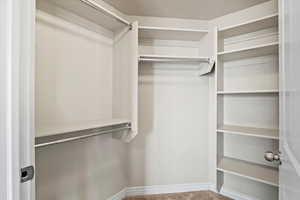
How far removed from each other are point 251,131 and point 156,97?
1.10 m

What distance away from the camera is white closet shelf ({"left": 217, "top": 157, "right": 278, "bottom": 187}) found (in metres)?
1.94

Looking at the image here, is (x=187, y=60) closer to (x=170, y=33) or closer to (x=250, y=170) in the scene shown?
(x=170, y=33)

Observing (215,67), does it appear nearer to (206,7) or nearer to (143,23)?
(206,7)

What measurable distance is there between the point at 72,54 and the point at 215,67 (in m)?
1.48

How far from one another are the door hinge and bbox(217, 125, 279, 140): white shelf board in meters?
1.85

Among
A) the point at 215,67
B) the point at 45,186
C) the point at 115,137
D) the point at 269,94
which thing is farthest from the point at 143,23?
the point at 45,186

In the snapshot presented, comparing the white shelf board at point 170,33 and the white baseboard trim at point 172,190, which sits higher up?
the white shelf board at point 170,33

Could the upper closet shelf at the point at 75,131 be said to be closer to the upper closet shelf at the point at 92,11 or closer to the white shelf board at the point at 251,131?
the upper closet shelf at the point at 92,11

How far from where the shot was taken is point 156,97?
2.57 metres

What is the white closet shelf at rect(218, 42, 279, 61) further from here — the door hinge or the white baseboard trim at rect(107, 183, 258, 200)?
the door hinge

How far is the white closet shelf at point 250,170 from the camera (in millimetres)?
1939

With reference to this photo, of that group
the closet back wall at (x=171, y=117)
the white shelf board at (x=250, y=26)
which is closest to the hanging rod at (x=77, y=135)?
the closet back wall at (x=171, y=117)

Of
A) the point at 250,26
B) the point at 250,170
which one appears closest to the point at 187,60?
the point at 250,26

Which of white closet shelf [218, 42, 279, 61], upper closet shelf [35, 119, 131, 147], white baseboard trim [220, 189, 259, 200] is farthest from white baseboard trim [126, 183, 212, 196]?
white closet shelf [218, 42, 279, 61]
